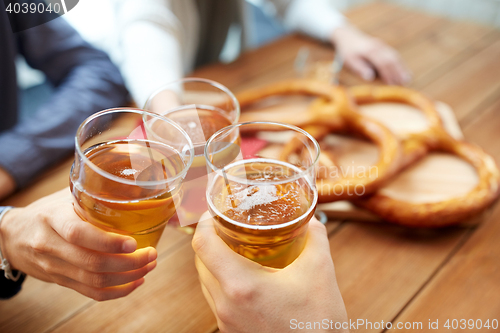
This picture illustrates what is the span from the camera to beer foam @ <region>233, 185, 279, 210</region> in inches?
19.8

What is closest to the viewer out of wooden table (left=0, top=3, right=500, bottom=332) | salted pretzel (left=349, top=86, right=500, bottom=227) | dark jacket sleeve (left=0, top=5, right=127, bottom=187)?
wooden table (left=0, top=3, right=500, bottom=332)

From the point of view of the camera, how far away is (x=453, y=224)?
0.86 m

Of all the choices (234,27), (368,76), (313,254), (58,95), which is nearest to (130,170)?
(313,254)

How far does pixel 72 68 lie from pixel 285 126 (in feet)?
3.46

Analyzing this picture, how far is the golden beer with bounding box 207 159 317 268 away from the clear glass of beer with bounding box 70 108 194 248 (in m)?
0.06

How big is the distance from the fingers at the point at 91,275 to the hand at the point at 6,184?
0.39 meters

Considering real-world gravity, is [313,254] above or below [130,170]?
below

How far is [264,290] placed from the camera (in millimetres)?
489

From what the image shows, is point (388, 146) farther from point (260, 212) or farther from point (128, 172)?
point (128, 172)

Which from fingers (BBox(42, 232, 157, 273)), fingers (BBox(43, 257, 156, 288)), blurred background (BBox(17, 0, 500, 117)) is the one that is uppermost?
fingers (BBox(42, 232, 157, 273))

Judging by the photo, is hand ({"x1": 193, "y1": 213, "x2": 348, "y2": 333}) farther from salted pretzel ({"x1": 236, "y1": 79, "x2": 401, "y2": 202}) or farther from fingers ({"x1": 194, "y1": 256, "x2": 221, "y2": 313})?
salted pretzel ({"x1": 236, "y1": 79, "x2": 401, "y2": 202})

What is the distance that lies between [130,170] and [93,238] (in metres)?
0.10

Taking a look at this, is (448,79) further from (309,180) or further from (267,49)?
(309,180)

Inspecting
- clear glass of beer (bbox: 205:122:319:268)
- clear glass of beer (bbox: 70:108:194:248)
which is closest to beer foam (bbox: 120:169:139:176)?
clear glass of beer (bbox: 70:108:194:248)
